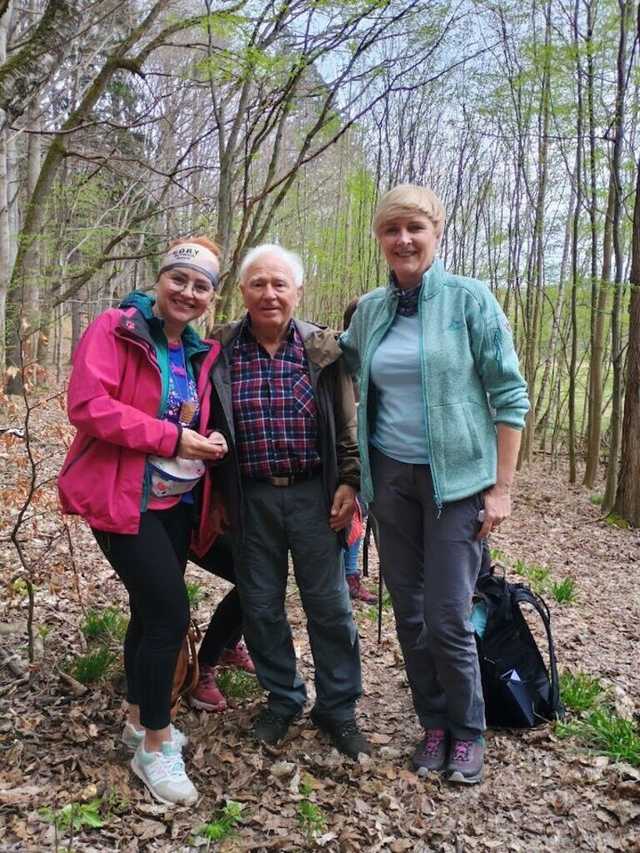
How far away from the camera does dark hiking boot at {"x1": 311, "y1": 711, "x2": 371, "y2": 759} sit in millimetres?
2473

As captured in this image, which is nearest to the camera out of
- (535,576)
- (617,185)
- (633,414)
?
(535,576)

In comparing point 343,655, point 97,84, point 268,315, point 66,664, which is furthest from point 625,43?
point 66,664

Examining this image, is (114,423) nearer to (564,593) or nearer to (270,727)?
(270,727)

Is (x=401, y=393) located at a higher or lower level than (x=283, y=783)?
higher

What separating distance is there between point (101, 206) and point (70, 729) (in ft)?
42.3

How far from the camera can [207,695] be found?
2717 mm

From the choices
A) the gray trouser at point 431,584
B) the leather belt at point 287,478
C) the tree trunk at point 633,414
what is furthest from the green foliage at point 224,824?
the tree trunk at point 633,414

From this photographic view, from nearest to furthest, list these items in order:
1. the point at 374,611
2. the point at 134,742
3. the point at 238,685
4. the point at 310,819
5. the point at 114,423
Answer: the point at 114,423
the point at 310,819
the point at 134,742
the point at 238,685
the point at 374,611

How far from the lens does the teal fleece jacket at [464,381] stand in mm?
2125

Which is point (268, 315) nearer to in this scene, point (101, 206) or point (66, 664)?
point (66, 664)

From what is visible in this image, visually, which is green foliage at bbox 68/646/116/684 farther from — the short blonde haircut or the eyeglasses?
the short blonde haircut

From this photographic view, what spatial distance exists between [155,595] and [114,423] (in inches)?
22.8

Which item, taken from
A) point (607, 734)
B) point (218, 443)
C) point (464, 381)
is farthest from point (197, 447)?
point (607, 734)

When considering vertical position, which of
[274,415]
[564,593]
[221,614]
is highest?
[274,415]
